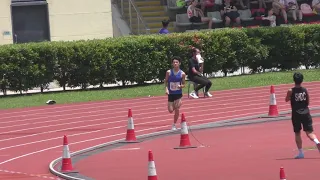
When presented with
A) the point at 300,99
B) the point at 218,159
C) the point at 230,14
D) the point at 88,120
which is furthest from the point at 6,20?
the point at 300,99

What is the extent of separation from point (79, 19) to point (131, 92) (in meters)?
10.8

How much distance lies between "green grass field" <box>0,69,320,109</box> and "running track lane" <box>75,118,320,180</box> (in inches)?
388

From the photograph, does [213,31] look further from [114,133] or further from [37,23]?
[114,133]

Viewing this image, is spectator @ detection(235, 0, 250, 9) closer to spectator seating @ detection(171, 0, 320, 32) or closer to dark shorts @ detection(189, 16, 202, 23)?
spectator seating @ detection(171, 0, 320, 32)

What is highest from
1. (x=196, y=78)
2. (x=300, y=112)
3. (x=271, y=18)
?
(x=271, y=18)

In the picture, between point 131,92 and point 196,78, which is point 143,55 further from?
point 196,78

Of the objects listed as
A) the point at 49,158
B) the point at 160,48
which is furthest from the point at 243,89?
the point at 49,158

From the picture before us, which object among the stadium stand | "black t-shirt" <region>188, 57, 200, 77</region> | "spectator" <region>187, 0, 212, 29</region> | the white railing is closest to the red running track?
"black t-shirt" <region>188, 57, 200, 77</region>

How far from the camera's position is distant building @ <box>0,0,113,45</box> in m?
40.3

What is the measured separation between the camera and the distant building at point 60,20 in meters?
40.3

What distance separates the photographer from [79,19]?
40.5m

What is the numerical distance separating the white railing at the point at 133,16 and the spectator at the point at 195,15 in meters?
2.07

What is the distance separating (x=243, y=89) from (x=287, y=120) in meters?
8.38

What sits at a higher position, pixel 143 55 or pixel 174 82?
pixel 143 55
